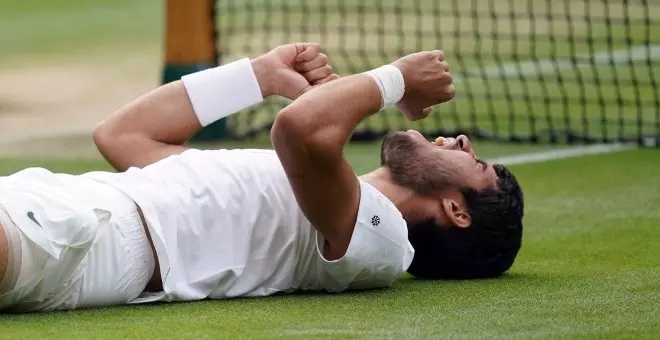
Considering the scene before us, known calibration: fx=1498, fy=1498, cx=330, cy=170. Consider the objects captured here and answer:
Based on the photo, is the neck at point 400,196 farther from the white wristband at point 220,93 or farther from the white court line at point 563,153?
the white court line at point 563,153

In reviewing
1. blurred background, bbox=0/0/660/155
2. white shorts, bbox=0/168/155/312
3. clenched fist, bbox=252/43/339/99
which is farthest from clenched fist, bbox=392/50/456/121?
blurred background, bbox=0/0/660/155

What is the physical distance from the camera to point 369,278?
4.37 metres

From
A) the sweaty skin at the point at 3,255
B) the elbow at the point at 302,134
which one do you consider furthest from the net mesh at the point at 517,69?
the sweaty skin at the point at 3,255

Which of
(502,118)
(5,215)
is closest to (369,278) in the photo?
(5,215)

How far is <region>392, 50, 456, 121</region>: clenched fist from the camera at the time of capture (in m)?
4.36

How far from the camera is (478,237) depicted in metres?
4.51

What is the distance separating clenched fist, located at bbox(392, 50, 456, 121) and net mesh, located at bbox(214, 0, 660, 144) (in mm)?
4236

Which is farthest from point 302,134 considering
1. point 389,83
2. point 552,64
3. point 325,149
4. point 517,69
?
point 552,64

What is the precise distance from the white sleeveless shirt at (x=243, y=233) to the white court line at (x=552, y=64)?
262 inches

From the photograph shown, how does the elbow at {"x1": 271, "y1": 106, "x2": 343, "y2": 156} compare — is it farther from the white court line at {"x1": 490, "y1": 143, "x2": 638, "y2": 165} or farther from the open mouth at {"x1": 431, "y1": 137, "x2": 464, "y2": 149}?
the white court line at {"x1": 490, "y1": 143, "x2": 638, "y2": 165}

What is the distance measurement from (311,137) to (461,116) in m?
5.92

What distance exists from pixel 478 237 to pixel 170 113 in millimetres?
1056

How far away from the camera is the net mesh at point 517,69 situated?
9.20 meters

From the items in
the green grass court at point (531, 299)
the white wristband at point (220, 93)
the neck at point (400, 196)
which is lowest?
the green grass court at point (531, 299)
